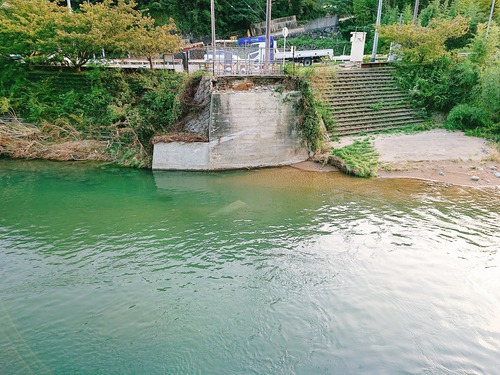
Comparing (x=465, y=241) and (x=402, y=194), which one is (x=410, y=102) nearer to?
(x=402, y=194)

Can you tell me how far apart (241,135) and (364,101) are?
291 inches

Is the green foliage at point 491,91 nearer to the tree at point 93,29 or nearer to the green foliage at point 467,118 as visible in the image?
the green foliage at point 467,118

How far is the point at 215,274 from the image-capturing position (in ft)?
28.8

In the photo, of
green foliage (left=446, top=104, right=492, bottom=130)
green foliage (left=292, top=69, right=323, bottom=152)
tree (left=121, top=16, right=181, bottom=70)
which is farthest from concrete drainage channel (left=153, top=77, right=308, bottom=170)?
green foliage (left=446, top=104, right=492, bottom=130)

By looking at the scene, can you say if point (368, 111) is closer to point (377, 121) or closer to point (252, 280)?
point (377, 121)

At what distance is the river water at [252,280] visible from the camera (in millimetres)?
6621

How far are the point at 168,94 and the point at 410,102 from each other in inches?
489

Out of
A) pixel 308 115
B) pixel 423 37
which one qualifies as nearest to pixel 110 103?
pixel 308 115

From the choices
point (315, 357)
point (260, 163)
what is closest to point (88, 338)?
point (315, 357)

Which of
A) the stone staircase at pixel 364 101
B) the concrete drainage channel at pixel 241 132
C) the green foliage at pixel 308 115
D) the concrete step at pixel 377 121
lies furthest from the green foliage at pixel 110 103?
the concrete step at pixel 377 121

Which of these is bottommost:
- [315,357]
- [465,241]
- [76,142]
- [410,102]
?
[315,357]

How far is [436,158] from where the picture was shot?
15102 mm

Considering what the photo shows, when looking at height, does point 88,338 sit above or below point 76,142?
below

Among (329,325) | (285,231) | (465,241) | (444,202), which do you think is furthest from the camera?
(444,202)
